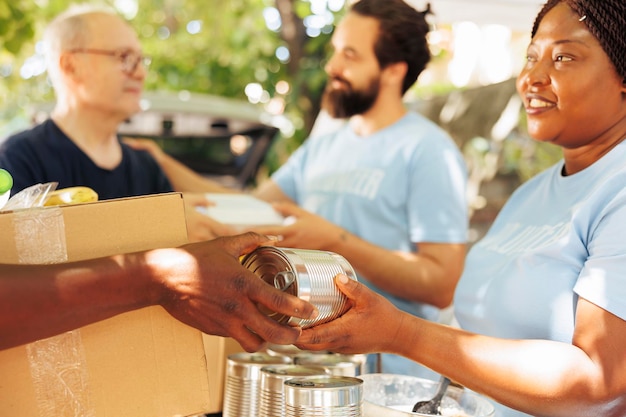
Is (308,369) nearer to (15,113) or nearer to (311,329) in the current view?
(311,329)

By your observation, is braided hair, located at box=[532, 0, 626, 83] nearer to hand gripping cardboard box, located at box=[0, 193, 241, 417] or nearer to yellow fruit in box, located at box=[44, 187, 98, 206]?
hand gripping cardboard box, located at box=[0, 193, 241, 417]

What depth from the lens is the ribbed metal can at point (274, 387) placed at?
55.8 inches

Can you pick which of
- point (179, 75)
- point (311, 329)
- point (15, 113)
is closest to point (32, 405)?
point (311, 329)

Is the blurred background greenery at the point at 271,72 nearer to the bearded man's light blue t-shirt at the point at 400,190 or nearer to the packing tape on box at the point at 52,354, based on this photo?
the bearded man's light blue t-shirt at the point at 400,190

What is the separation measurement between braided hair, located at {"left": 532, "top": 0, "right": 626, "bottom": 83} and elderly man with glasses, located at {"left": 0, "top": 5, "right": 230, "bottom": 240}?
1893 mm

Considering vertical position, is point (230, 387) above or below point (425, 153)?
below

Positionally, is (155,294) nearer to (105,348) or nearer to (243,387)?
(105,348)

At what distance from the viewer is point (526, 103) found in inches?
72.2

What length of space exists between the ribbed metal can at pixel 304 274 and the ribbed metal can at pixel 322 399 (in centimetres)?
12

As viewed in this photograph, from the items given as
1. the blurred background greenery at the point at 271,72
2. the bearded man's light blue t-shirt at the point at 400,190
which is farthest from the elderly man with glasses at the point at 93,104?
the blurred background greenery at the point at 271,72

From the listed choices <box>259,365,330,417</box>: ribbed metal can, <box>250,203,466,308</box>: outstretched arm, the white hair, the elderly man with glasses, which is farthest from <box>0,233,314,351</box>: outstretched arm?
the white hair

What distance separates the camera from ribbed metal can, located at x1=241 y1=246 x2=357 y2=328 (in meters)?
1.29

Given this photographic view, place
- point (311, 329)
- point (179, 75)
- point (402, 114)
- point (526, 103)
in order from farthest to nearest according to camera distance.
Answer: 1. point (179, 75)
2. point (402, 114)
3. point (526, 103)
4. point (311, 329)

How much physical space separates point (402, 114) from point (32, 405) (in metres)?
2.04
